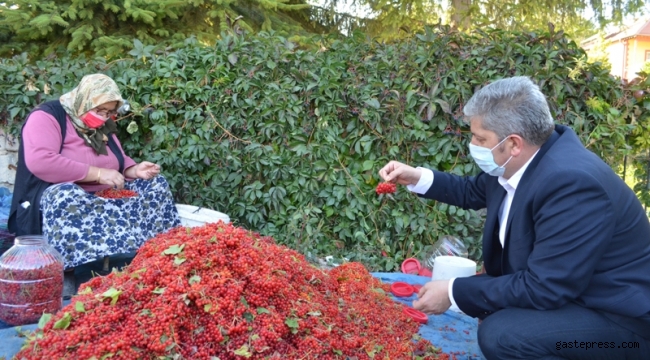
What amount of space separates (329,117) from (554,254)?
2.43m

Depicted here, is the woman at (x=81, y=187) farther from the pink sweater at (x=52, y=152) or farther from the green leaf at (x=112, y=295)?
the green leaf at (x=112, y=295)

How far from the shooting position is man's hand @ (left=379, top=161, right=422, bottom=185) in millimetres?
2877

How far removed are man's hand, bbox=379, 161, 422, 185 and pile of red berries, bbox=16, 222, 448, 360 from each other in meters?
0.90

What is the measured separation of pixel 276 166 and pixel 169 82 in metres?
1.15

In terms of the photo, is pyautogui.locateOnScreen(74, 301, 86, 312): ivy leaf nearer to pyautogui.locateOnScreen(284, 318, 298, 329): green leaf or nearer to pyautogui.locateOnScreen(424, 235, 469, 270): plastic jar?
pyautogui.locateOnScreen(284, 318, 298, 329): green leaf

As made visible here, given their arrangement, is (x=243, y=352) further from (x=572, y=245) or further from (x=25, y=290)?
(x=25, y=290)

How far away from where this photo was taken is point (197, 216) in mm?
3760

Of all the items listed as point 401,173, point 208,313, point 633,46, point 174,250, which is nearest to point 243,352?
point 208,313

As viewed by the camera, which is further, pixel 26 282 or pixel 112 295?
pixel 26 282

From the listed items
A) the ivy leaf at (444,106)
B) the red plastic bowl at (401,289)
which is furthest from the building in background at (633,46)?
the red plastic bowl at (401,289)

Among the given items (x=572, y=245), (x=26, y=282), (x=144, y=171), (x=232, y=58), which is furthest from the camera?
(x=232, y=58)

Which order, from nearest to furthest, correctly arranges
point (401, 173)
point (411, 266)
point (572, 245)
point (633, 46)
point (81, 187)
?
point (572, 245), point (401, 173), point (81, 187), point (411, 266), point (633, 46)

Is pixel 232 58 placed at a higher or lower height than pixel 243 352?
higher

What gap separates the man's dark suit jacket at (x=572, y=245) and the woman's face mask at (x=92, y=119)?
8.56ft
